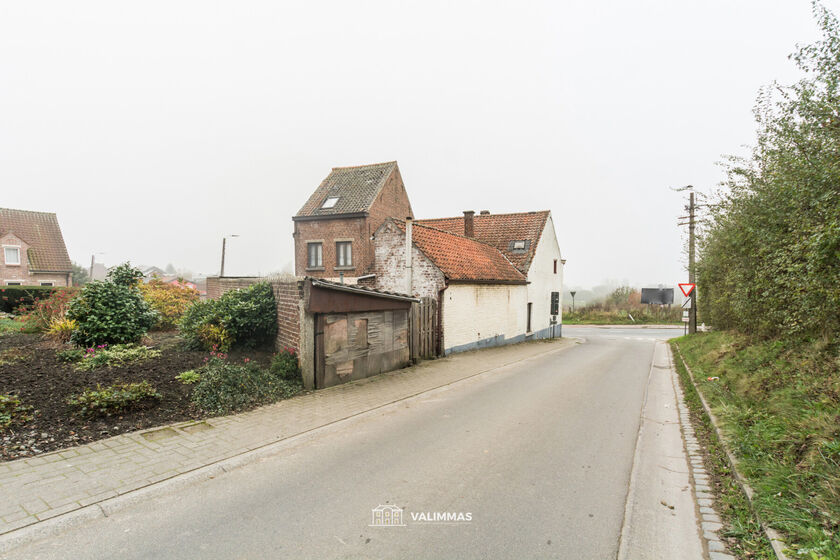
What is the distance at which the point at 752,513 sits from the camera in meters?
3.88

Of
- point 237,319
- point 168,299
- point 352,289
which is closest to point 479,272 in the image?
point 352,289

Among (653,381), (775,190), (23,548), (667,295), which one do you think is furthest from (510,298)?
(667,295)

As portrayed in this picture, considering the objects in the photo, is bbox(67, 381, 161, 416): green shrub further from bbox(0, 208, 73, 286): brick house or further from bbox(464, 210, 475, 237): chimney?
bbox(0, 208, 73, 286): brick house

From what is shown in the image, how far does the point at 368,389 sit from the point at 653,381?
8.37 metres

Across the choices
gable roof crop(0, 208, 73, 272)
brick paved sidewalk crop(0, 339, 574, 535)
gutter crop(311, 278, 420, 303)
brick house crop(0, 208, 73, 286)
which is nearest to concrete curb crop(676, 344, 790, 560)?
brick paved sidewalk crop(0, 339, 574, 535)

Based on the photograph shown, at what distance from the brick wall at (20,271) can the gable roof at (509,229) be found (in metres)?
36.8

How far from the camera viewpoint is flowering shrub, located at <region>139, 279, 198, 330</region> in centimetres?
1447

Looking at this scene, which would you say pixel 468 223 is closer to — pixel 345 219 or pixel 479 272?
pixel 479 272

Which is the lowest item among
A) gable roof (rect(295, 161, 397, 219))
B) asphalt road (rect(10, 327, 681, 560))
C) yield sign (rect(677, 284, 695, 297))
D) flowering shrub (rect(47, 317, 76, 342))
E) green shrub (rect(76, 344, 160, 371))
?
asphalt road (rect(10, 327, 681, 560))

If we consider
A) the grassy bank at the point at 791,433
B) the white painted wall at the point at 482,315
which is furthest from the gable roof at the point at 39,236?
the grassy bank at the point at 791,433

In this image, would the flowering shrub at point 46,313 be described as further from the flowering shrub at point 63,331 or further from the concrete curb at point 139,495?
the concrete curb at point 139,495

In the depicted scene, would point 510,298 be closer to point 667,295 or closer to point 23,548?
point 23,548

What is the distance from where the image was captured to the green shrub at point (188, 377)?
7477mm

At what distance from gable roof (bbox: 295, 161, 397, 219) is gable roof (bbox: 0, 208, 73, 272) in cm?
2834
